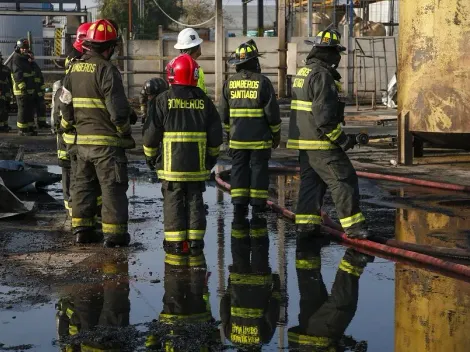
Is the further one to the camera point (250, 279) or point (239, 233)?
point (239, 233)

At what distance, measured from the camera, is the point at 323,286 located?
6430mm

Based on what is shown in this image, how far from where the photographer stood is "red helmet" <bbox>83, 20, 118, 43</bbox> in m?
7.74

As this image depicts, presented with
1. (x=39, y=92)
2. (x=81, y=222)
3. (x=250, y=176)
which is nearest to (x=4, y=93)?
(x=39, y=92)

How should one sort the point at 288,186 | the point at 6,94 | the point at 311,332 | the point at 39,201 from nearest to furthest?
1. the point at 311,332
2. the point at 39,201
3. the point at 288,186
4. the point at 6,94

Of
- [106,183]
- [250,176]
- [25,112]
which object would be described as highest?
[25,112]

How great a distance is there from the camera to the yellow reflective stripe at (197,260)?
7180 millimetres

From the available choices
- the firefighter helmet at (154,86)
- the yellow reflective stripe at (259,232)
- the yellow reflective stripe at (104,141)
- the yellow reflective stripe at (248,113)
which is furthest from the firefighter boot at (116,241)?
the firefighter helmet at (154,86)

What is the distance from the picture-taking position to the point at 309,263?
283 inches

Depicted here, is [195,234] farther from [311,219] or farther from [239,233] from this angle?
[311,219]

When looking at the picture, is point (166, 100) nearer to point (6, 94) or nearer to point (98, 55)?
point (98, 55)

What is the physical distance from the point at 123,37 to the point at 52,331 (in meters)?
23.3

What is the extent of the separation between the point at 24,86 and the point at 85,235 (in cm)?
1108

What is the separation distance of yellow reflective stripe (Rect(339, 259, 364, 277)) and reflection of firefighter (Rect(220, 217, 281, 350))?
54 cm

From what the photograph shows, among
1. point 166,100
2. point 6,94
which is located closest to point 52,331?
point 166,100
